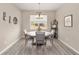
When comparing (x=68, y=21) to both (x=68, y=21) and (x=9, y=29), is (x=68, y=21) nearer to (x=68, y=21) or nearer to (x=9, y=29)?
(x=68, y=21)

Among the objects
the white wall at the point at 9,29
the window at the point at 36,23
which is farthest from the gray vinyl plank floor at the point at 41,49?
the window at the point at 36,23

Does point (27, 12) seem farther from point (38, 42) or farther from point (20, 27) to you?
point (38, 42)

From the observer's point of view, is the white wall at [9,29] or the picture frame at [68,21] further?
the picture frame at [68,21]

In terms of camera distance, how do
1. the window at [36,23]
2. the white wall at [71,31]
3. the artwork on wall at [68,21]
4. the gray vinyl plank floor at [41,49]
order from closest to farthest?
the gray vinyl plank floor at [41,49] < the window at [36,23] < the white wall at [71,31] < the artwork on wall at [68,21]

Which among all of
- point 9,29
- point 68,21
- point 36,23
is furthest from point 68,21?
Result: point 9,29

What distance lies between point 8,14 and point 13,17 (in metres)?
0.18

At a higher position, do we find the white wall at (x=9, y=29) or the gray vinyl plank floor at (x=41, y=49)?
the white wall at (x=9, y=29)

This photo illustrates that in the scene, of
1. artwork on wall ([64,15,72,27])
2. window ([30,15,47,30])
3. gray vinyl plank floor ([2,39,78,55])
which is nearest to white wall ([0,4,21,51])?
gray vinyl plank floor ([2,39,78,55])

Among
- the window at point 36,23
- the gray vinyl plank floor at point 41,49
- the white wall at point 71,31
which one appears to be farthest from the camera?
the white wall at point 71,31

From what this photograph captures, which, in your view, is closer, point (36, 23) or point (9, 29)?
point (36, 23)

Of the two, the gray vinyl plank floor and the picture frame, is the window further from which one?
the picture frame

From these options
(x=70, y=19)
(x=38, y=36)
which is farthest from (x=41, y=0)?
(x=38, y=36)

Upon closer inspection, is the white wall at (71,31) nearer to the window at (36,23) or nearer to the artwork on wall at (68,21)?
the artwork on wall at (68,21)

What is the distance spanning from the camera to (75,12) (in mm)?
3736
